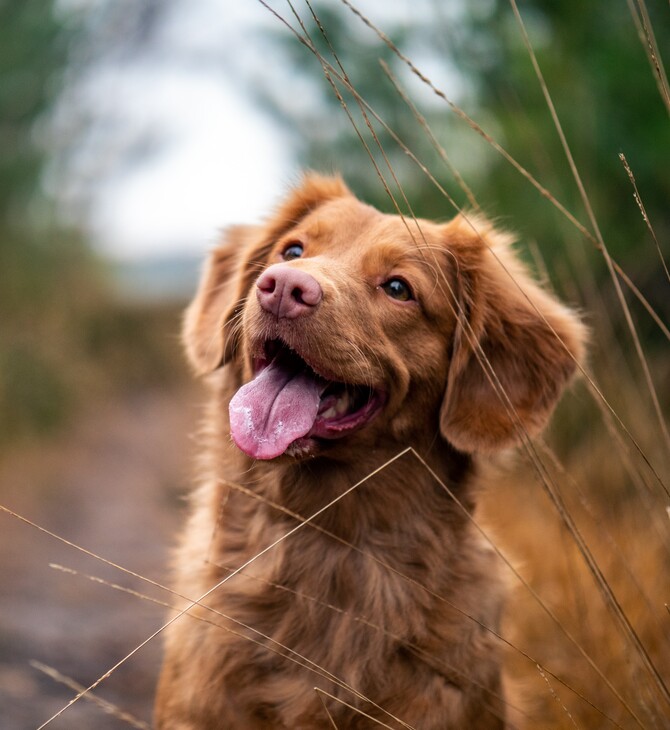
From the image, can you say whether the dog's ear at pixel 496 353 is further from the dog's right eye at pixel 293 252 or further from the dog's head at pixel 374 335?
the dog's right eye at pixel 293 252

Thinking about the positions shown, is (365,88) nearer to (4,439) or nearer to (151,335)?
(4,439)

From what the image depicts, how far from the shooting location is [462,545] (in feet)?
9.12

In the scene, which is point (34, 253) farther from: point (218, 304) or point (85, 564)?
point (218, 304)

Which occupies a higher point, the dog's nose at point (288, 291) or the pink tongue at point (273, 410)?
the dog's nose at point (288, 291)

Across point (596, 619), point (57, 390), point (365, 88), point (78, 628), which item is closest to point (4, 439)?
point (57, 390)

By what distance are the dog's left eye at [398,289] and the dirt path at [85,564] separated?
78.2 inches

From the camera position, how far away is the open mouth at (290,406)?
2.38 meters

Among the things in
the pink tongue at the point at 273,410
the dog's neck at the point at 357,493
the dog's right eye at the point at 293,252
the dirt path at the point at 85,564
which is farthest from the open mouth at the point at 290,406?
the dirt path at the point at 85,564

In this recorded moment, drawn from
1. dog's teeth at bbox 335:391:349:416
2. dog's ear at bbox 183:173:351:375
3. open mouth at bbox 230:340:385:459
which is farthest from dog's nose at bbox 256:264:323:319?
dog's ear at bbox 183:173:351:375

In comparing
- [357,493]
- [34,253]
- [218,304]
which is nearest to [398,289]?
[357,493]

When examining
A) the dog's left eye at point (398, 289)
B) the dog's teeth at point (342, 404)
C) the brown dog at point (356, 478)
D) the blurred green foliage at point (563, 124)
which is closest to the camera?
the brown dog at point (356, 478)

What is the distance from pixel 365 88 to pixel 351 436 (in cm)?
510

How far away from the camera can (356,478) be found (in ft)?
8.95

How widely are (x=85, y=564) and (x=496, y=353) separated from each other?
131 inches
